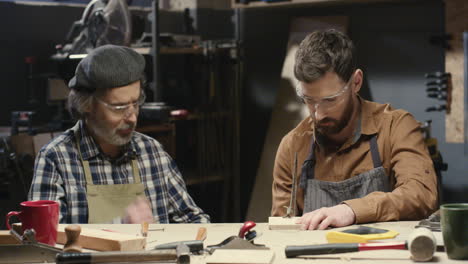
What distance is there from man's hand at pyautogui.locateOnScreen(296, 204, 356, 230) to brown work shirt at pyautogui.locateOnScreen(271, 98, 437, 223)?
0.80 feet

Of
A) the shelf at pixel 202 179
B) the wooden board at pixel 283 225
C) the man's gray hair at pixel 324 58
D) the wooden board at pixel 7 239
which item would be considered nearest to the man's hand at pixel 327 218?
the wooden board at pixel 283 225

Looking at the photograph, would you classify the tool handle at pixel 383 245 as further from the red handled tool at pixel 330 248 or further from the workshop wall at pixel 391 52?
the workshop wall at pixel 391 52

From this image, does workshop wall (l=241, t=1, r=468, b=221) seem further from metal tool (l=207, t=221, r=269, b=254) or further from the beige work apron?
metal tool (l=207, t=221, r=269, b=254)

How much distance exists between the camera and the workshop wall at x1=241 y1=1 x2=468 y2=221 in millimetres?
4793

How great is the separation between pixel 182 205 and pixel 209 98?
2.80 metres

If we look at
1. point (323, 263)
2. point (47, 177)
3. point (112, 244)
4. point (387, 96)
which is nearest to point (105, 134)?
point (47, 177)

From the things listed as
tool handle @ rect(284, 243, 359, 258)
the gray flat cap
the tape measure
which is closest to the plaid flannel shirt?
the gray flat cap

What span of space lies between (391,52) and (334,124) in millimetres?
2340

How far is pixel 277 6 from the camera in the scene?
17.5ft

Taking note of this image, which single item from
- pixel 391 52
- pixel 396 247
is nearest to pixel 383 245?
pixel 396 247

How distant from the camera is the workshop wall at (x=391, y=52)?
4793 mm

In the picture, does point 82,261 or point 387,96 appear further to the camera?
point 387,96

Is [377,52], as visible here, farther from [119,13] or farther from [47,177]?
[47,177]

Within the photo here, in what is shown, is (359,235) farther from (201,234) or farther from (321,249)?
(201,234)
